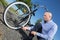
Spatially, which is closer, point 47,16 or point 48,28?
point 47,16

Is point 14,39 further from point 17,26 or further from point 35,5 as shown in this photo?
point 35,5

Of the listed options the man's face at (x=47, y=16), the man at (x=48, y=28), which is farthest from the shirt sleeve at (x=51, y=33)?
the man's face at (x=47, y=16)

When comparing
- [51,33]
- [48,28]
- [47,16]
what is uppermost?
[47,16]

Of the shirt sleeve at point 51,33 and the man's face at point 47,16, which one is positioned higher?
the man's face at point 47,16

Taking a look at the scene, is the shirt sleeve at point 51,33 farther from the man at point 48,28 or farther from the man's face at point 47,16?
the man's face at point 47,16

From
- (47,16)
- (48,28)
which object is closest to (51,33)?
(48,28)

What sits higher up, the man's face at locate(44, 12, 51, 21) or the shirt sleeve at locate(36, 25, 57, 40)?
the man's face at locate(44, 12, 51, 21)

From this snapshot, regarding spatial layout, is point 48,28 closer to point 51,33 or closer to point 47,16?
point 51,33

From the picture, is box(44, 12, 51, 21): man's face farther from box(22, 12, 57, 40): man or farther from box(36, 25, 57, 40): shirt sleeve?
box(36, 25, 57, 40): shirt sleeve

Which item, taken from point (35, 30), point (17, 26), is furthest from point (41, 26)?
point (17, 26)

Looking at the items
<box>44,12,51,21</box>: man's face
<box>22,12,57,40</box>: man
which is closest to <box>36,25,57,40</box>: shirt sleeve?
<box>22,12,57,40</box>: man

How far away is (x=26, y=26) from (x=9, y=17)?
0.69 meters

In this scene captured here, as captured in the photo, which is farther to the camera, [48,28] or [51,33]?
[48,28]

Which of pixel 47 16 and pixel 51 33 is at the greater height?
pixel 47 16
